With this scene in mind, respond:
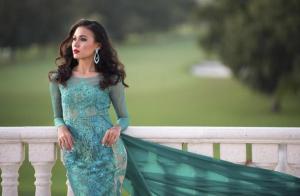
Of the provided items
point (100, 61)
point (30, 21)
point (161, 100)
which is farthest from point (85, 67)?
point (30, 21)

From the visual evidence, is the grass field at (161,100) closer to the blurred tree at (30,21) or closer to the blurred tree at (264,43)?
the blurred tree at (264,43)

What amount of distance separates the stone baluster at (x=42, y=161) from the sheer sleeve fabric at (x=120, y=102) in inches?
15.1

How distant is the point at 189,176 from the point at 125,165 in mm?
367

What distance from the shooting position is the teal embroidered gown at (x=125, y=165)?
10.5 feet

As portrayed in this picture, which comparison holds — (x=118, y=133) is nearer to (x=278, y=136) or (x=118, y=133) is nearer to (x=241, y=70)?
(x=278, y=136)

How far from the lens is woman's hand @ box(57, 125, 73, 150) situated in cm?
315

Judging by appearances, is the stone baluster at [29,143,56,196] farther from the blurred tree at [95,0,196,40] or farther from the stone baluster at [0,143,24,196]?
the blurred tree at [95,0,196,40]

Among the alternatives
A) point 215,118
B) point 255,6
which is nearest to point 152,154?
point 255,6

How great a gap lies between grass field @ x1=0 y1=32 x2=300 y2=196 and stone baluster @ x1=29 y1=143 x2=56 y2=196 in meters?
2.79

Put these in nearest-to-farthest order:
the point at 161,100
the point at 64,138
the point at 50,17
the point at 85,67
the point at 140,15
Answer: the point at 64,138 < the point at 85,67 < the point at 161,100 < the point at 50,17 < the point at 140,15

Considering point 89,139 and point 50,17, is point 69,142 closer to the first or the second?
point 89,139

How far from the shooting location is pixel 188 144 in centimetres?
337

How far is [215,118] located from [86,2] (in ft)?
69.5

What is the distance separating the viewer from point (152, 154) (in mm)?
3373
